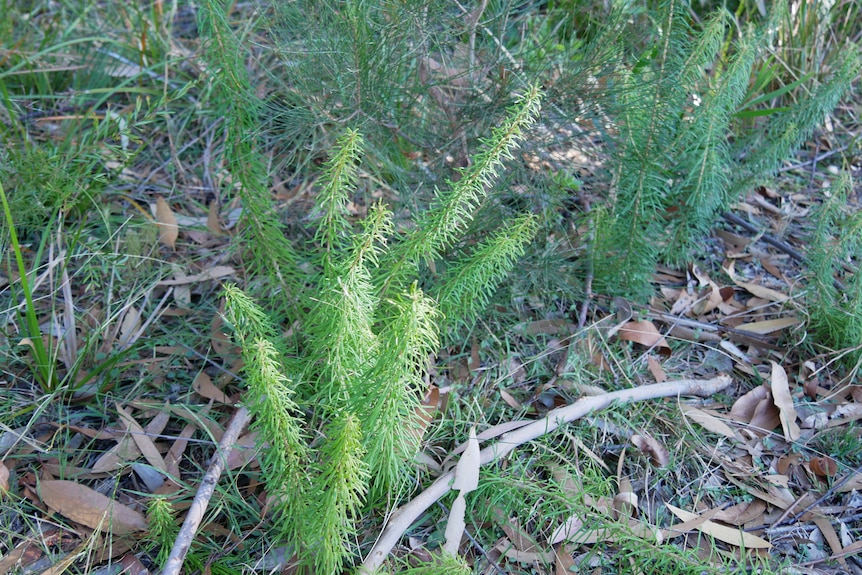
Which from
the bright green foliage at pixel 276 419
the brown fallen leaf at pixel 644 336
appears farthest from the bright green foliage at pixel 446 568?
the brown fallen leaf at pixel 644 336

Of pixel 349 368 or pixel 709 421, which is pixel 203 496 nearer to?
pixel 349 368

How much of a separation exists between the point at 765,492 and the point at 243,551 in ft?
4.54

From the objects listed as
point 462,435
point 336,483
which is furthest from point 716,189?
point 336,483

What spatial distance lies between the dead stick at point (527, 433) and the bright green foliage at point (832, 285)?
35 centimetres

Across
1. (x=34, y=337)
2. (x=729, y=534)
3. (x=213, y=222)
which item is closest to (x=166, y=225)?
(x=213, y=222)

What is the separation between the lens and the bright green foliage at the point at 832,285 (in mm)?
2051

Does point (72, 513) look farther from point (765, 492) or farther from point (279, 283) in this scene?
point (765, 492)

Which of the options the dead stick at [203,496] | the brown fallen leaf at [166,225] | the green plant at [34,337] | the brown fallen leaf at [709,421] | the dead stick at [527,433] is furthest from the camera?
the brown fallen leaf at [166,225]

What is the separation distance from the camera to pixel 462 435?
1948mm

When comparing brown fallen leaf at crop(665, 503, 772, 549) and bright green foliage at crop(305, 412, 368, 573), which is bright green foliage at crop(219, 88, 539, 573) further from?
brown fallen leaf at crop(665, 503, 772, 549)

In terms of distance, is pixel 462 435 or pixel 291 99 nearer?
pixel 462 435

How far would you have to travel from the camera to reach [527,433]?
192cm

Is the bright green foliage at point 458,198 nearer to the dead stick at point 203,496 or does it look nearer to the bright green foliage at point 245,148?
the bright green foliage at point 245,148

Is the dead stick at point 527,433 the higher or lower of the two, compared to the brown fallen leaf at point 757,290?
lower
